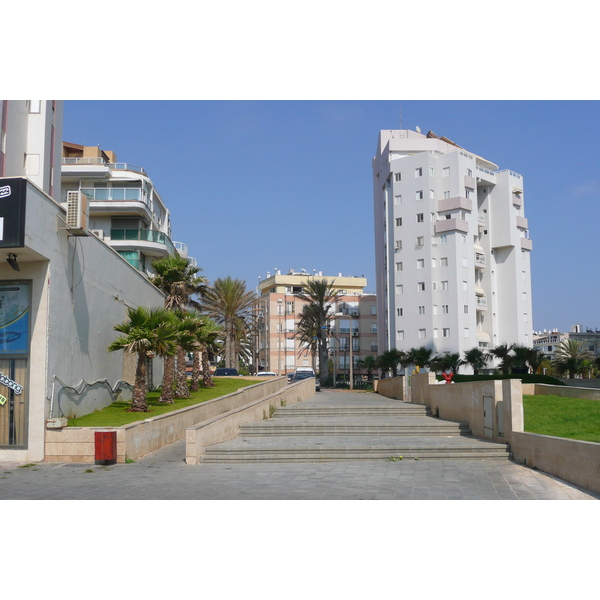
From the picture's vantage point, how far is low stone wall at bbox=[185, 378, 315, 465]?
14.0m

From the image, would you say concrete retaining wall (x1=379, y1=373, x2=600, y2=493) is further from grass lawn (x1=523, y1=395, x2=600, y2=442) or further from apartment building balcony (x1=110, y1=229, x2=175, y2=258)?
apartment building balcony (x1=110, y1=229, x2=175, y2=258)

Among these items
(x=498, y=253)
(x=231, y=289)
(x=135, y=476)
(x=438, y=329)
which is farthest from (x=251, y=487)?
(x=498, y=253)

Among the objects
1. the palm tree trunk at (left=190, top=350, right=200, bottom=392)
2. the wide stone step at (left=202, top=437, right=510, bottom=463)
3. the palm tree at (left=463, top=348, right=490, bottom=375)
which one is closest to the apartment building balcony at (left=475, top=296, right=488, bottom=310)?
the palm tree at (left=463, top=348, right=490, bottom=375)

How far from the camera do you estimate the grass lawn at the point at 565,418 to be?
13620mm

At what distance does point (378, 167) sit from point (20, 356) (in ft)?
216

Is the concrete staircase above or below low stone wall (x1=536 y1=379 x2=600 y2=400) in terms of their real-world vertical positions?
below

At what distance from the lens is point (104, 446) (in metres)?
14.0

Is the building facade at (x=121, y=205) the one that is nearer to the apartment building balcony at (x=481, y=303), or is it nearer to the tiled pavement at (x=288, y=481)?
the tiled pavement at (x=288, y=481)

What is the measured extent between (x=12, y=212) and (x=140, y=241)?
29060 millimetres

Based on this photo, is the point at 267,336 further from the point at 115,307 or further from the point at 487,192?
the point at 115,307

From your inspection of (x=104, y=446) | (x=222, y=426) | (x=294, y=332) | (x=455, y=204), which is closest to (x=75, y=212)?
(x=104, y=446)

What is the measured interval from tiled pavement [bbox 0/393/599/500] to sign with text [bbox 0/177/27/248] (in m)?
4.86

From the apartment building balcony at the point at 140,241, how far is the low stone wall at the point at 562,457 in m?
32.9

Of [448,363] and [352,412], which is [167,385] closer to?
[352,412]
